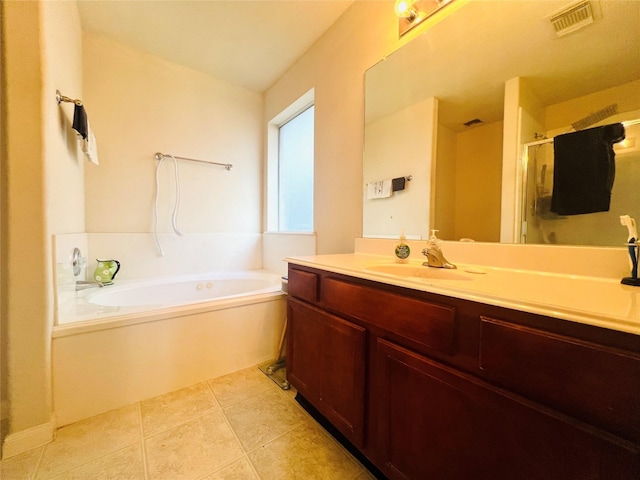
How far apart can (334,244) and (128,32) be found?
2.35m

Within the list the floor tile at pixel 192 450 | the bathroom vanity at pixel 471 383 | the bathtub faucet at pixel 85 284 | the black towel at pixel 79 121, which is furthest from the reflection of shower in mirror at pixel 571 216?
the bathtub faucet at pixel 85 284

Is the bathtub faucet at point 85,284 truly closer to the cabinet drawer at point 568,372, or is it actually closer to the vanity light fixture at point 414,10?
the cabinet drawer at point 568,372

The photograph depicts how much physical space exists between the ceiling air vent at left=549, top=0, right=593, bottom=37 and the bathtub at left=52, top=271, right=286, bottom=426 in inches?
77.1

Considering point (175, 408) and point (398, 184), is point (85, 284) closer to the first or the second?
point (175, 408)

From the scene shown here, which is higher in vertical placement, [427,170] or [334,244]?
[427,170]

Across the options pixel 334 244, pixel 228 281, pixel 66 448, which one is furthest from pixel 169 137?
pixel 66 448

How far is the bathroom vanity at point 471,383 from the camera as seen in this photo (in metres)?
0.47

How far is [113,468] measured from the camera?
1.00m

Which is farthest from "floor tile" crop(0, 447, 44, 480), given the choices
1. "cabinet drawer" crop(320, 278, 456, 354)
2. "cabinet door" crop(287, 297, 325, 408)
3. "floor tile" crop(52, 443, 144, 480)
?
"cabinet drawer" crop(320, 278, 456, 354)

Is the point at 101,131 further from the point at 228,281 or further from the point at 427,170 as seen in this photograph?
the point at 427,170

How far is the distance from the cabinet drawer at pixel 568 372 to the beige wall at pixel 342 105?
1198 millimetres

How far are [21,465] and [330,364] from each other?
1.30m

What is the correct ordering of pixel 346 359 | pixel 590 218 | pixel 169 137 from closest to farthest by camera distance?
1. pixel 590 218
2. pixel 346 359
3. pixel 169 137

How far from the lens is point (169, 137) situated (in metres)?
2.38
